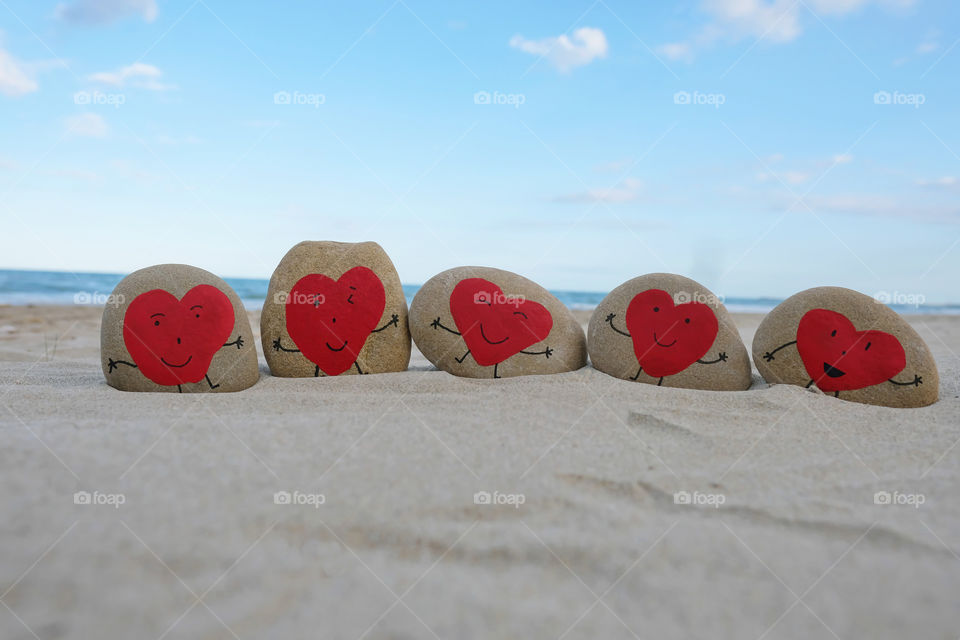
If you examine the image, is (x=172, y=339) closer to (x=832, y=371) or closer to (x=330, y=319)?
(x=330, y=319)

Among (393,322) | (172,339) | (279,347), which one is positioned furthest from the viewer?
(393,322)

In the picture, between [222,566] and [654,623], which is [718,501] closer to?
[654,623]

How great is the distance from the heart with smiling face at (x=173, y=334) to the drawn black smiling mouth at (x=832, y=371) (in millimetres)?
3331

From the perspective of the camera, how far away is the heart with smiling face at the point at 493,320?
3594 millimetres

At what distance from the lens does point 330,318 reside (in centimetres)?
363

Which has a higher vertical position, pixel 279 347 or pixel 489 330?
pixel 489 330

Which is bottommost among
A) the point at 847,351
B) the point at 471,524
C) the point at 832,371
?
the point at 471,524

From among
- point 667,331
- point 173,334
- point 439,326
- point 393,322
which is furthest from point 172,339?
point 667,331

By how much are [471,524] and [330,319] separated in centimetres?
207

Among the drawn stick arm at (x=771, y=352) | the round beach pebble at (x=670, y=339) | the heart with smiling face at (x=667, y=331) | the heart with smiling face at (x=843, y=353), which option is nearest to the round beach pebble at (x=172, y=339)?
the round beach pebble at (x=670, y=339)

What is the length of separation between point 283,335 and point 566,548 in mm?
2415

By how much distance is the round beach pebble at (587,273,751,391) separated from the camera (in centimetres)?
344

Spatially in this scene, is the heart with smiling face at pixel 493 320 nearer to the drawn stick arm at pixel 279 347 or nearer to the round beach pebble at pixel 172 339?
the drawn stick arm at pixel 279 347

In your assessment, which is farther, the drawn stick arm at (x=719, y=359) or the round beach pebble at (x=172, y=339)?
the drawn stick arm at (x=719, y=359)
